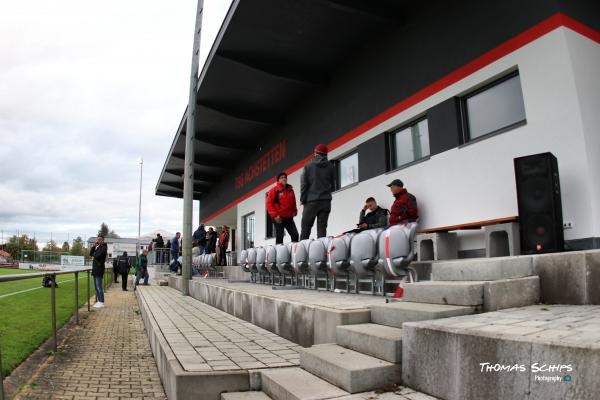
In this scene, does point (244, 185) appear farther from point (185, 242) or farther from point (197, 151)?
point (185, 242)

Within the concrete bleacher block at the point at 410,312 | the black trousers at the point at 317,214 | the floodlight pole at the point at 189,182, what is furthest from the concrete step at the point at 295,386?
the floodlight pole at the point at 189,182

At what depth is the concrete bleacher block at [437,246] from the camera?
7176 mm

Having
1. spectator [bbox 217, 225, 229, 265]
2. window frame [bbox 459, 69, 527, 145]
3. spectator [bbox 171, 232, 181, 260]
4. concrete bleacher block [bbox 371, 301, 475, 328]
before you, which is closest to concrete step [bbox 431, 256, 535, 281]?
concrete bleacher block [bbox 371, 301, 475, 328]

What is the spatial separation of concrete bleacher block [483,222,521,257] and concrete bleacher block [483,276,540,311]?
248 centimetres

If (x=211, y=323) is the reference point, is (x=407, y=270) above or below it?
above

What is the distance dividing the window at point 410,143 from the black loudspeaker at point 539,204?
3.41 m

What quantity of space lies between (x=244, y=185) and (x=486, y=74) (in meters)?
15.4

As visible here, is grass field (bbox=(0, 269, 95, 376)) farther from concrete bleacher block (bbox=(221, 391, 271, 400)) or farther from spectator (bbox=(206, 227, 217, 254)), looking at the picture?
spectator (bbox=(206, 227, 217, 254))

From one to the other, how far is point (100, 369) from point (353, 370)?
4.09 metres

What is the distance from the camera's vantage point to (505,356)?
2.09 m

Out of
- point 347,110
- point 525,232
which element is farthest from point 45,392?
point 347,110

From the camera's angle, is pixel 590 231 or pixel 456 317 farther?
pixel 590 231

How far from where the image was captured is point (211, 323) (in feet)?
19.3

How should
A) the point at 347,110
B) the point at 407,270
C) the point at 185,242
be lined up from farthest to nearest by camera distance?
the point at 347,110 < the point at 185,242 < the point at 407,270
